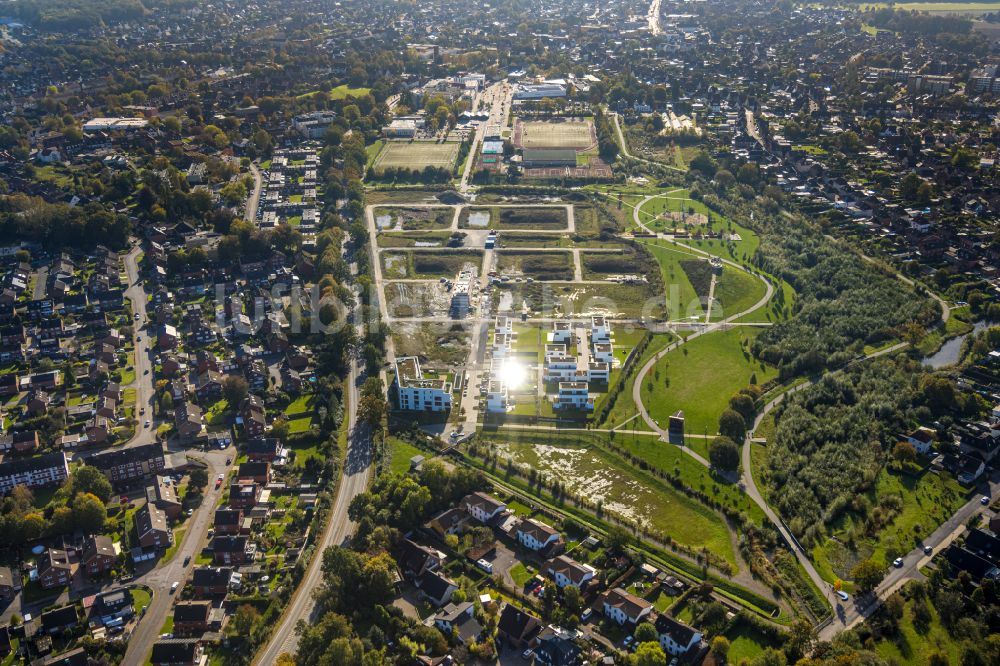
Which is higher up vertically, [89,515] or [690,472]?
[89,515]

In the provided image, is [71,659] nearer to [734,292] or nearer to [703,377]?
[703,377]

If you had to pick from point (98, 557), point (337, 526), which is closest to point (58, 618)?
point (98, 557)

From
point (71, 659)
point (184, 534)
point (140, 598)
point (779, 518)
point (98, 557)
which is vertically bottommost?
point (779, 518)

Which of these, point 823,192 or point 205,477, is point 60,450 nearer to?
point 205,477

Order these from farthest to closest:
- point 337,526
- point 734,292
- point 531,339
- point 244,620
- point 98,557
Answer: point 734,292
point 531,339
point 337,526
point 98,557
point 244,620

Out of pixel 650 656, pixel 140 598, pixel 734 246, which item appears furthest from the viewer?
pixel 734 246

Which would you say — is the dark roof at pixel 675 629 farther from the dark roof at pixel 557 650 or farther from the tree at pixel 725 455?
the tree at pixel 725 455

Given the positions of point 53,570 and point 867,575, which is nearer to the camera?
point 867,575
